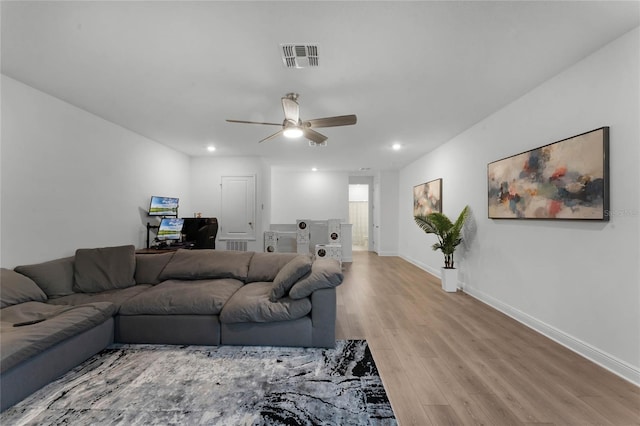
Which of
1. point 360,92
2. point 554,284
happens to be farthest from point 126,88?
point 554,284

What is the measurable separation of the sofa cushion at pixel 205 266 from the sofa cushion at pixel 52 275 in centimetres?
88

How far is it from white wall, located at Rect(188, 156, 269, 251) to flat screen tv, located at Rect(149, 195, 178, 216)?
978 mm

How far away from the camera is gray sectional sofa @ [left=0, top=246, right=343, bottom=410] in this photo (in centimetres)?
190

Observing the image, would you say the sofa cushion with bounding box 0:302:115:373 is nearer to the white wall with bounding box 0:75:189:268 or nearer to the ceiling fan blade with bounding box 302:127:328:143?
the white wall with bounding box 0:75:189:268

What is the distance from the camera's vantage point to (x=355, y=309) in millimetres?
3428

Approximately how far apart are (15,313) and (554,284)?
487 cm

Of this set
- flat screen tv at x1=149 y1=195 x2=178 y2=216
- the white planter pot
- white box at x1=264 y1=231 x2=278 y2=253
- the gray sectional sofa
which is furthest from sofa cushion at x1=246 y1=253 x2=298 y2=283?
white box at x1=264 y1=231 x2=278 y2=253

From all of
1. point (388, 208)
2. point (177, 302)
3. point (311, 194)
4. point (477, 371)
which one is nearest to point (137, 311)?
point (177, 302)

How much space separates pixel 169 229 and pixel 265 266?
2415 mm

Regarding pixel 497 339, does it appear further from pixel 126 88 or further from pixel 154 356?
pixel 126 88

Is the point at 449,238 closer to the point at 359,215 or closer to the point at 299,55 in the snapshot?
the point at 299,55

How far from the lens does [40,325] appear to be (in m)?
1.87

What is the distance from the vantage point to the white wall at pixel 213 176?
6070 millimetres

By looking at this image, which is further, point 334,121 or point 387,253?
A: point 387,253
